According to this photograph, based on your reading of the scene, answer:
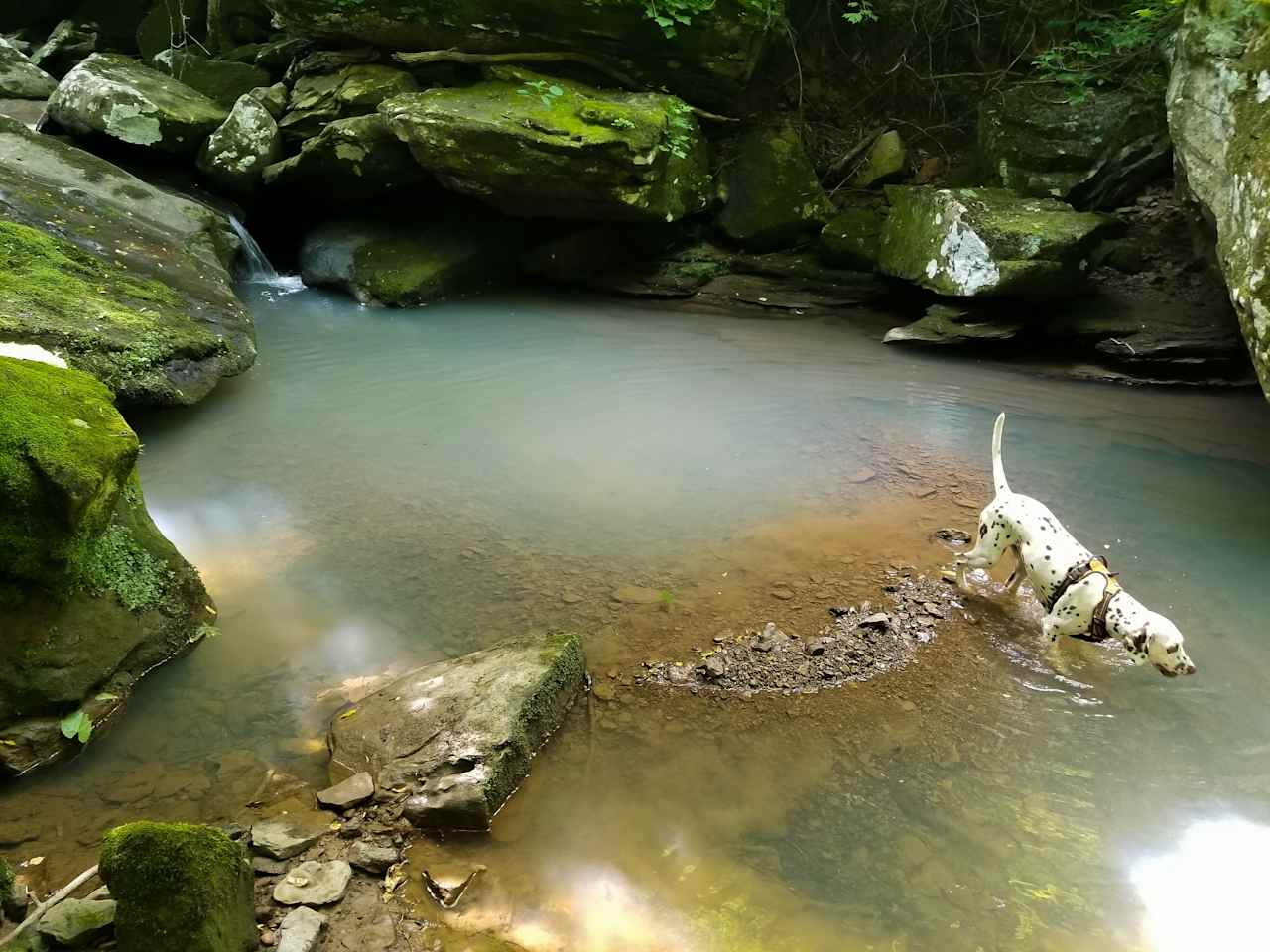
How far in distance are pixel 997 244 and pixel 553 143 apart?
449cm

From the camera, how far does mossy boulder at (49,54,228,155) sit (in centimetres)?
903

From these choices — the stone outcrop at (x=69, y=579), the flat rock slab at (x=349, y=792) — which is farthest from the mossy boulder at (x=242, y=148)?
the flat rock slab at (x=349, y=792)

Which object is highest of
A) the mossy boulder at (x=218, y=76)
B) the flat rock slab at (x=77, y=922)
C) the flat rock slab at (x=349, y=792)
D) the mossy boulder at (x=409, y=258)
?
the mossy boulder at (x=218, y=76)

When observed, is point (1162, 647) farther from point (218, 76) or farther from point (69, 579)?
point (218, 76)

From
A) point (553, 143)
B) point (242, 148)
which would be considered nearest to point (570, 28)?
point (553, 143)

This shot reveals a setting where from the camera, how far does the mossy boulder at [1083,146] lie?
322 inches

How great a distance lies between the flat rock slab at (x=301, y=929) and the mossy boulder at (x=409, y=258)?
25.9 ft

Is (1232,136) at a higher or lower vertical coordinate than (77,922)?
higher

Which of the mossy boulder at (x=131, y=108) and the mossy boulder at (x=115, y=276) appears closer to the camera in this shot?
the mossy boulder at (x=115, y=276)

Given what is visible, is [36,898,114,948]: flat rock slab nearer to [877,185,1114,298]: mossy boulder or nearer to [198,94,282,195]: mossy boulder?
[877,185,1114,298]: mossy boulder

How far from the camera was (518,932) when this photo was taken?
2.30 meters

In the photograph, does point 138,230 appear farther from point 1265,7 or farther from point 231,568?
point 1265,7

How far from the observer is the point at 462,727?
9.46 feet

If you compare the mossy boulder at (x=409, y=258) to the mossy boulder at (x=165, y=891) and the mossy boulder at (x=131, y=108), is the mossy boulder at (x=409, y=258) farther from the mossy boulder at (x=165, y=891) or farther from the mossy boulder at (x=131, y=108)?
the mossy boulder at (x=165, y=891)
